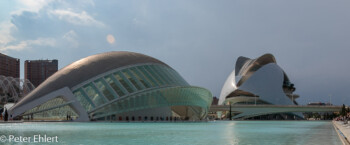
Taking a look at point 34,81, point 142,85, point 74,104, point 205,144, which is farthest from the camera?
point 34,81

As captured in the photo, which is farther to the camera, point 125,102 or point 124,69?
point 124,69

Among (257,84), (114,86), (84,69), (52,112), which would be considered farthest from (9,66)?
(114,86)

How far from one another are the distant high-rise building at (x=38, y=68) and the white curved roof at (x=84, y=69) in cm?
13482

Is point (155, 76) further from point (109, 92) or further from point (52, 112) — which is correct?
point (52, 112)

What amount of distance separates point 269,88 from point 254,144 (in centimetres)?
9110

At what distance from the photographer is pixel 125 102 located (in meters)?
→ 45.1

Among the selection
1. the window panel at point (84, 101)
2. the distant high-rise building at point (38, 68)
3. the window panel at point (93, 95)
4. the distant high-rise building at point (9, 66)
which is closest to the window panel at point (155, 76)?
the window panel at point (93, 95)

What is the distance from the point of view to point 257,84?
10300 centimetres

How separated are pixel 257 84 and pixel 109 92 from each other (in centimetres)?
6493

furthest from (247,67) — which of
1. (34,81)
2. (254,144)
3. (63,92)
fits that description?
(34,81)

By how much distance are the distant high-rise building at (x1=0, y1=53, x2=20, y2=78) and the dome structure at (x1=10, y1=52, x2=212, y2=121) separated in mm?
113524

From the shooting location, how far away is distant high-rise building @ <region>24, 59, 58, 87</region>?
18025cm

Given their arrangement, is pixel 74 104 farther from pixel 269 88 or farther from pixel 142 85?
pixel 269 88

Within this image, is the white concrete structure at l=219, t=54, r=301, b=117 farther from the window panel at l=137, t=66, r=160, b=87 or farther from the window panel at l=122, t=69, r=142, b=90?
the window panel at l=122, t=69, r=142, b=90
